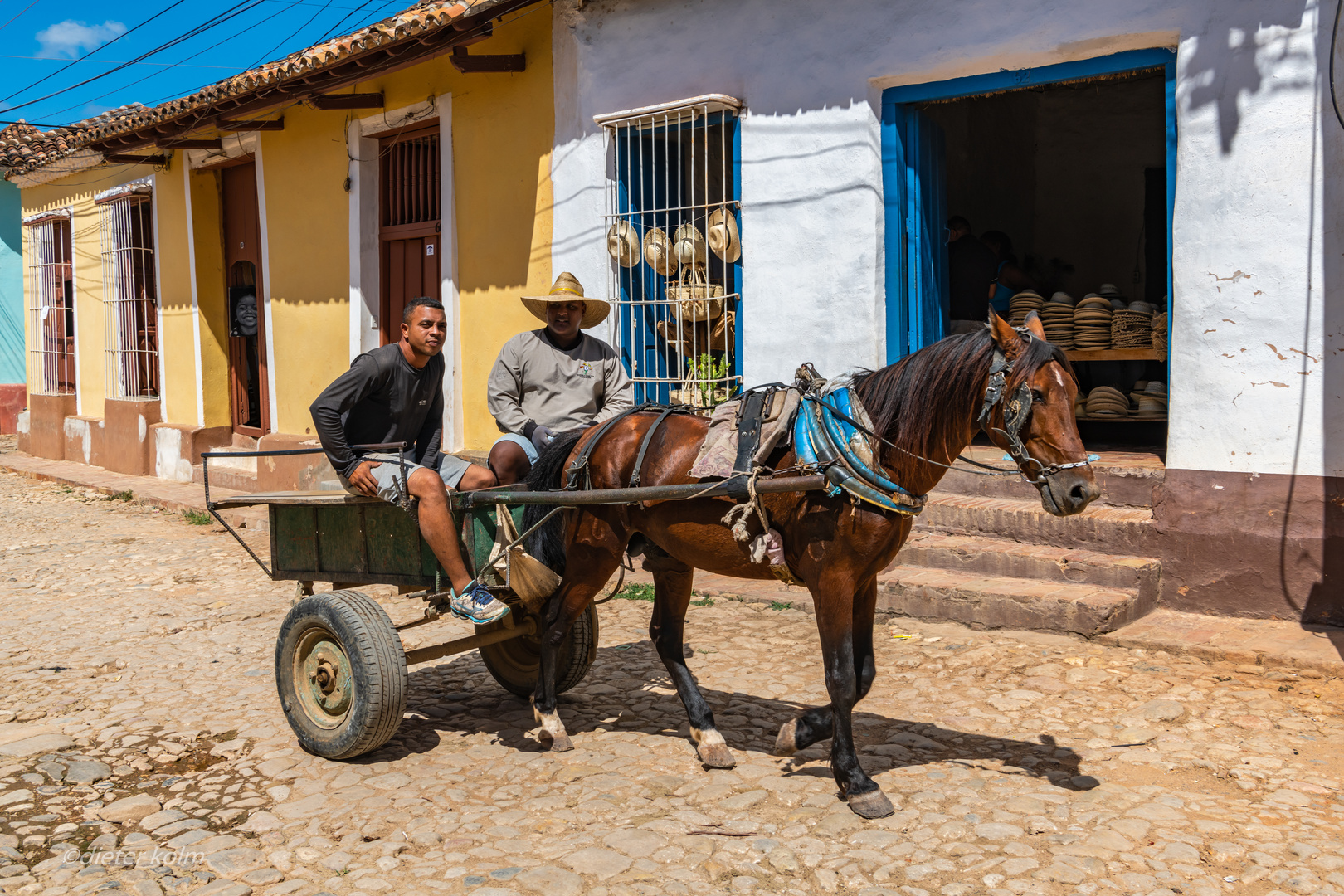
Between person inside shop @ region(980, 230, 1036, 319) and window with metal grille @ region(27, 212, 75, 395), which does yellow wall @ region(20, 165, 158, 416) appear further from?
person inside shop @ region(980, 230, 1036, 319)

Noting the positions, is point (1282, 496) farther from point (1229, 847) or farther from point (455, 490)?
point (455, 490)

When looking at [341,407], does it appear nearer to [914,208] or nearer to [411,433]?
[411,433]

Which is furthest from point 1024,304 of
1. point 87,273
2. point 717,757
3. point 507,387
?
point 87,273

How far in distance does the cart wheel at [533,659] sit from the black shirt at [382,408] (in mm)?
895

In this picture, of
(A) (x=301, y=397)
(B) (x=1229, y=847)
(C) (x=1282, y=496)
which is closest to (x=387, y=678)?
(B) (x=1229, y=847)

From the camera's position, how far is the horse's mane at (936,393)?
11.3 feet

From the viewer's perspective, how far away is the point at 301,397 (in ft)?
37.3

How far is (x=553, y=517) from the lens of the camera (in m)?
4.51

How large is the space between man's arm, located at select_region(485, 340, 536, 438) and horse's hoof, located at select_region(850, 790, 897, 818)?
8.14 ft

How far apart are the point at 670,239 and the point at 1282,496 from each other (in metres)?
4.56

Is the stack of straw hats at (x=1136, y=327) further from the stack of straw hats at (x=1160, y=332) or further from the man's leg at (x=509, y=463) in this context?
the man's leg at (x=509, y=463)

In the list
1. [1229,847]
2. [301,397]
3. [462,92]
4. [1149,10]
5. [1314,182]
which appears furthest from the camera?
[301,397]

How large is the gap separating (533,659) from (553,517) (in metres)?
0.80

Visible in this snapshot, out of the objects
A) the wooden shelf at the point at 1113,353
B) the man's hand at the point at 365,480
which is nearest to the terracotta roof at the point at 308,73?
the wooden shelf at the point at 1113,353
